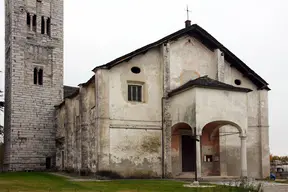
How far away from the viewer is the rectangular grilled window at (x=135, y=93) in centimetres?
2598

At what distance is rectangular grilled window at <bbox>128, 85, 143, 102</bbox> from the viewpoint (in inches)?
1023

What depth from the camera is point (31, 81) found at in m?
36.5

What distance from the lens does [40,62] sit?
37188mm

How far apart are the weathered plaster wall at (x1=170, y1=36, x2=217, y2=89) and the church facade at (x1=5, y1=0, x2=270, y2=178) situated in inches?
2.8

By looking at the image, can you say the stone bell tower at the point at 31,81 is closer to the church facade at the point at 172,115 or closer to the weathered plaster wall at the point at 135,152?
the church facade at the point at 172,115

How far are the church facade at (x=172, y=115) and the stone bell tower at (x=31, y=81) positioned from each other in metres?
4.14

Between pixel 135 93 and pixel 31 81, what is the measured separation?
47.1 ft

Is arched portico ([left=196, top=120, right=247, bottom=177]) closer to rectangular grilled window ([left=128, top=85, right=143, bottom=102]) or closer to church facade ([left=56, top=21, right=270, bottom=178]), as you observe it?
church facade ([left=56, top=21, right=270, bottom=178])

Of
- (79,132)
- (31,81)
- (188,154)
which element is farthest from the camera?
(31,81)

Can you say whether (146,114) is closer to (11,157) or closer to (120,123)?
(120,123)

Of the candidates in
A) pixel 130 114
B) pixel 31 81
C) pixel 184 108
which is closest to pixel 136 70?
pixel 130 114

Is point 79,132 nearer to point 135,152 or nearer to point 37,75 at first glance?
point 135,152

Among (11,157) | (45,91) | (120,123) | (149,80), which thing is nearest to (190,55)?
(149,80)

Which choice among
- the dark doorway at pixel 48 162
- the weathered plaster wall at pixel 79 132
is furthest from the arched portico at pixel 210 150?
the dark doorway at pixel 48 162
